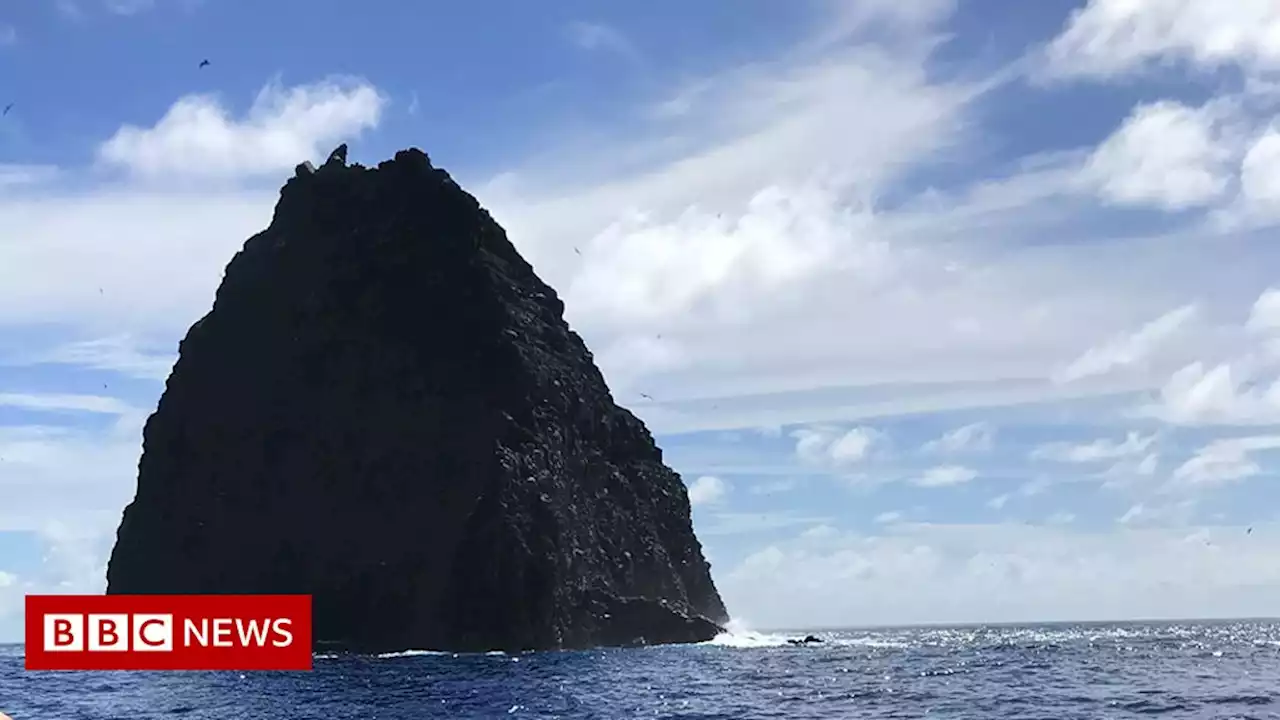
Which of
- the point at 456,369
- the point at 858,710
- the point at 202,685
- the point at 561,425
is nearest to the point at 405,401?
the point at 456,369

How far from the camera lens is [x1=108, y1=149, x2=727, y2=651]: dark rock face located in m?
129

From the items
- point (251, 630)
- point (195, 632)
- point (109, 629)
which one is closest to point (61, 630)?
point (195, 632)

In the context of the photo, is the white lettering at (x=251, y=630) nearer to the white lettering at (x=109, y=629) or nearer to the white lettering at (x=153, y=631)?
the white lettering at (x=153, y=631)

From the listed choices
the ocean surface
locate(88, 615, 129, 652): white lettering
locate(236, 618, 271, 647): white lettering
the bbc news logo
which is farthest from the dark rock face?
locate(236, 618, 271, 647): white lettering

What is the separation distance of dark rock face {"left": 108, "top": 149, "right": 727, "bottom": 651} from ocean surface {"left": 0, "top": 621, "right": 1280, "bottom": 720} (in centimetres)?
2160

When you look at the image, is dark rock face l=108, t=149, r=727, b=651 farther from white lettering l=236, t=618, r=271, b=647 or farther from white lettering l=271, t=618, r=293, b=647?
white lettering l=236, t=618, r=271, b=647

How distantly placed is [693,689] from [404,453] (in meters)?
72.1

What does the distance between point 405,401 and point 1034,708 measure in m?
93.7

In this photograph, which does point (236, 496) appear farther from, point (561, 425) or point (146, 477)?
point (561, 425)

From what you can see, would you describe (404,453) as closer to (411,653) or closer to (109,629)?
(411,653)

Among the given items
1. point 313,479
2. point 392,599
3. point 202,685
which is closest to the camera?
point 202,685

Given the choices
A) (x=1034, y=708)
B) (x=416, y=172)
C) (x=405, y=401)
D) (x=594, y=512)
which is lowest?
(x=1034, y=708)

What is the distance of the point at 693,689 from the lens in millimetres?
70562

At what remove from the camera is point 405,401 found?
141 m
